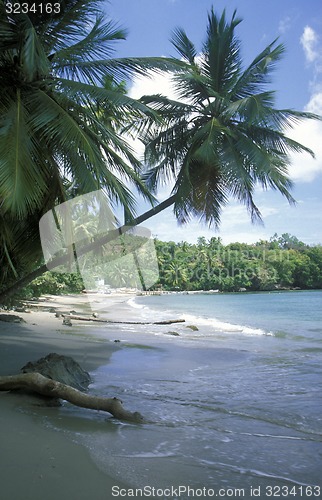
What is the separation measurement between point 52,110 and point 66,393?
149 inches

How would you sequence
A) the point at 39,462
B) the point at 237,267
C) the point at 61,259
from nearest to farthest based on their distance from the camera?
1. the point at 39,462
2. the point at 61,259
3. the point at 237,267

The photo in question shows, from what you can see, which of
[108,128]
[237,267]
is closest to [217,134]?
[108,128]

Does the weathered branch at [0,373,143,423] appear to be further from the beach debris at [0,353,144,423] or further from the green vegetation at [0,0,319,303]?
the green vegetation at [0,0,319,303]

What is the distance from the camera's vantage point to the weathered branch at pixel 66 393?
4.30 meters

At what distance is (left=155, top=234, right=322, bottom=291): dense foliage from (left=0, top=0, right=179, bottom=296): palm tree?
6912 centimetres

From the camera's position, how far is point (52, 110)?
609 centimetres

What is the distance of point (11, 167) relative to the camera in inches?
210

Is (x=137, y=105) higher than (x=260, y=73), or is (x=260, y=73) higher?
(x=260, y=73)

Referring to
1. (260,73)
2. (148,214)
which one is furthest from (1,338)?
(260,73)

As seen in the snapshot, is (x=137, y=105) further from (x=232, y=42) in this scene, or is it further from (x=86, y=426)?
(x=232, y=42)

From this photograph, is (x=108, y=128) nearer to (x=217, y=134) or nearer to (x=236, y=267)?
(x=217, y=134)

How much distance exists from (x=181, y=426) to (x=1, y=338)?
6756 millimetres

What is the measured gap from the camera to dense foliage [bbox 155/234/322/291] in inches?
3113

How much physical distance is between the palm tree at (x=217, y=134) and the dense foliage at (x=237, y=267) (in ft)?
212
